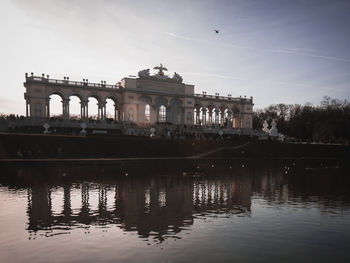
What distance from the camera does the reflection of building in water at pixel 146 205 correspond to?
15.2 m

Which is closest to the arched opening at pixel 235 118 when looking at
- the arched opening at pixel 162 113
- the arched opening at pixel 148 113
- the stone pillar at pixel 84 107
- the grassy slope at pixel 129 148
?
the arched opening at pixel 162 113

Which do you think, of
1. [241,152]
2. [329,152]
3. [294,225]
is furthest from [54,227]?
[329,152]

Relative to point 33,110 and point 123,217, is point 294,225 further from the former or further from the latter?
point 33,110

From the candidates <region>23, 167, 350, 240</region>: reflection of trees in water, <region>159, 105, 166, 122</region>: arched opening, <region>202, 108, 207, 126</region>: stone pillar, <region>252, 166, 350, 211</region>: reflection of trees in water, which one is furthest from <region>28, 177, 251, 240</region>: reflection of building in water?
<region>202, 108, 207, 126</region>: stone pillar

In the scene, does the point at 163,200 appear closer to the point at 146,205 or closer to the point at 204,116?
the point at 146,205

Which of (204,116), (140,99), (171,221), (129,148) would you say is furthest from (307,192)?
(204,116)

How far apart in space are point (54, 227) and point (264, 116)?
396 feet

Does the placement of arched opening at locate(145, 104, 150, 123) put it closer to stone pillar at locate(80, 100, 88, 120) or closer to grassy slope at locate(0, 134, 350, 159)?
stone pillar at locate(80, 100, 88, 120)

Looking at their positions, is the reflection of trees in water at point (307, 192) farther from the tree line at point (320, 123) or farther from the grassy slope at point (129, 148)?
the tree line at point (320, 123)

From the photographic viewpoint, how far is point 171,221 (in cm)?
1563

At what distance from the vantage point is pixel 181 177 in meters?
31.7

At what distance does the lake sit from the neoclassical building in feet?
143

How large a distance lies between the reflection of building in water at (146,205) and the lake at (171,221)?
51 mm

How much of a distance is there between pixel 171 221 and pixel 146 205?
366cm
